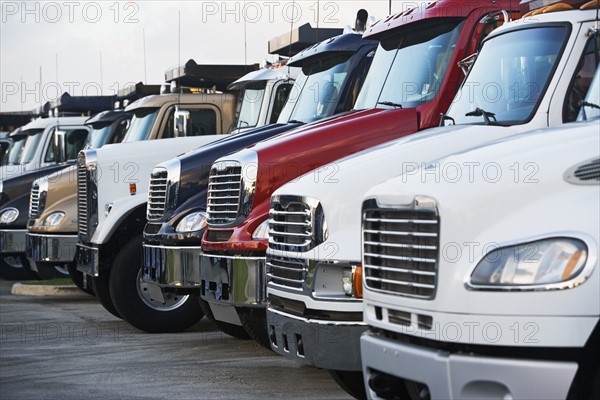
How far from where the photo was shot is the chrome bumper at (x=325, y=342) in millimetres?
6754

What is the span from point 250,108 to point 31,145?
8468mm

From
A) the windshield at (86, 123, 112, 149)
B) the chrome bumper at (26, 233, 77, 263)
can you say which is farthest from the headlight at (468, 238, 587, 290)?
the windshield at (86, 123, 112, 149)

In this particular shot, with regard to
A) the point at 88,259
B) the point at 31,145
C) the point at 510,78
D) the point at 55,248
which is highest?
the point at 510,78

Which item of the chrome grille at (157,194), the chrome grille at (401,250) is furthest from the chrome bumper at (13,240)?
the chrome grille at (401,250)

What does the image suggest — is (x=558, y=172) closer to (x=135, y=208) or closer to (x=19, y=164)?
(x=135, y=208)

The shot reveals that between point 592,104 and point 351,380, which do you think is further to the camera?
point 351,380

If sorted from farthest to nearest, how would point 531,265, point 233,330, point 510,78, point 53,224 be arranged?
point 53,224, point 233,330, point 510,78, point 531,265

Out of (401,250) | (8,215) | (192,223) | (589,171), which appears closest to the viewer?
(589,171)

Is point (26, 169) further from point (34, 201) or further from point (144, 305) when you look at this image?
point (144, 305)

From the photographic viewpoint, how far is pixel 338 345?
22.3ft

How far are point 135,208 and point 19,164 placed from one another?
A: 8.90 m

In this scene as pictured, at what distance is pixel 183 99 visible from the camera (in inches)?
583

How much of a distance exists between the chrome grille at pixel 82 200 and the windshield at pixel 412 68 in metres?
4.59

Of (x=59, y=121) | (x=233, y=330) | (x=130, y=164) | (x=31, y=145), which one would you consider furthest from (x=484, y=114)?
(x=31, y=145)
